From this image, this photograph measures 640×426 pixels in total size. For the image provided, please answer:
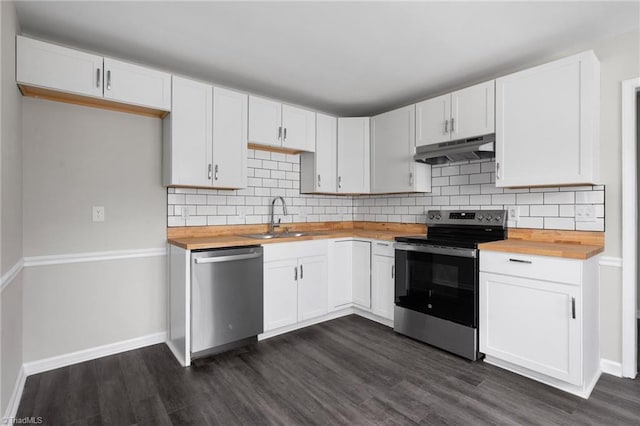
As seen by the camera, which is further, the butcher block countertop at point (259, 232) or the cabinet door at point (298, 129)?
the cabinet door at point (298, 129)

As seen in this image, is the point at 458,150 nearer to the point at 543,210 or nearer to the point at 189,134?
the point at 543,210

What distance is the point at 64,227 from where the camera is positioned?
8.47 ft

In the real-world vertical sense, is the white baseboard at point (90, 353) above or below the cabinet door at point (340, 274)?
below

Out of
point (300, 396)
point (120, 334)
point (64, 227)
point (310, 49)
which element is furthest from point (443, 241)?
point (64, 227)

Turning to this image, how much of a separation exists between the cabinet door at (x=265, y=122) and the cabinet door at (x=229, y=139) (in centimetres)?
9

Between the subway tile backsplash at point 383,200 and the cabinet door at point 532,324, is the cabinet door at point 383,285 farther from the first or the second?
the cabinet door at point 532,324

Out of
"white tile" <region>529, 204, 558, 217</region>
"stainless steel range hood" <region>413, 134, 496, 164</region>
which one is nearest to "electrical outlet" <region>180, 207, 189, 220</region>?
"stainless steel range hood" <region>413, 134, 496, 164</region>

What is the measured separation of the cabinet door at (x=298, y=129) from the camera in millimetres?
3545

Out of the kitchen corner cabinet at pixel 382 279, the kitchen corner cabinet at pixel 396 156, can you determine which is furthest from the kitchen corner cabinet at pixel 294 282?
the kitchen corner cabinet at pixel 396 156

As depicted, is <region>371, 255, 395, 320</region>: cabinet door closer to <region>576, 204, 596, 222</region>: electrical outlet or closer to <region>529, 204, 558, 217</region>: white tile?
<region>529, 204, 558, 217</region>: white tile

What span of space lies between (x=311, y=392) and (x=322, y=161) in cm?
246

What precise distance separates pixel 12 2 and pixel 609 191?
423cm

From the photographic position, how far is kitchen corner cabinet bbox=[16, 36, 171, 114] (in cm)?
223

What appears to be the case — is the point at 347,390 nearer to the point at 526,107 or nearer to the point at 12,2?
the point at 526,107
